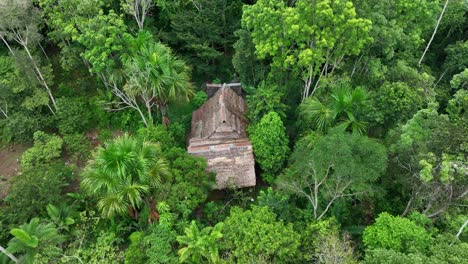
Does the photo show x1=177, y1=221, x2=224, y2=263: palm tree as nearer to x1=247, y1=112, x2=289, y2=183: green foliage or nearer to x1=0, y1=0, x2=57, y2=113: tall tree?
x1=247, y1=112, x2=289, y2=183: green foliage

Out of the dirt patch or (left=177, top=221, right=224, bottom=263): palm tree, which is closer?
(left=177, top=221, right=224, bottom=263): palm tree

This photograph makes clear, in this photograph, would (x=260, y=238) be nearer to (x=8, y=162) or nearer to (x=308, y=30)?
(x=308, y=30)

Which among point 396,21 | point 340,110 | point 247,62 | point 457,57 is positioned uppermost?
point 396,21

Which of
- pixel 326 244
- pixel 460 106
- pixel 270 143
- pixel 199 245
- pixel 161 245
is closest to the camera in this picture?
pixel 326 244

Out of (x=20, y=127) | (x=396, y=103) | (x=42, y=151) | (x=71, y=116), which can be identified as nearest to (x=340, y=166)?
(x=396, y=103)

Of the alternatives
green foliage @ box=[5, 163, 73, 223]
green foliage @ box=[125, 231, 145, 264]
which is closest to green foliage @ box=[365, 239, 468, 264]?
green foliage @ box=[125, 231, 145, 264]

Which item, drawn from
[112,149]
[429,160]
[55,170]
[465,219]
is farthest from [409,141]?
[55,170]

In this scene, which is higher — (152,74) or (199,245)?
(152,74)
